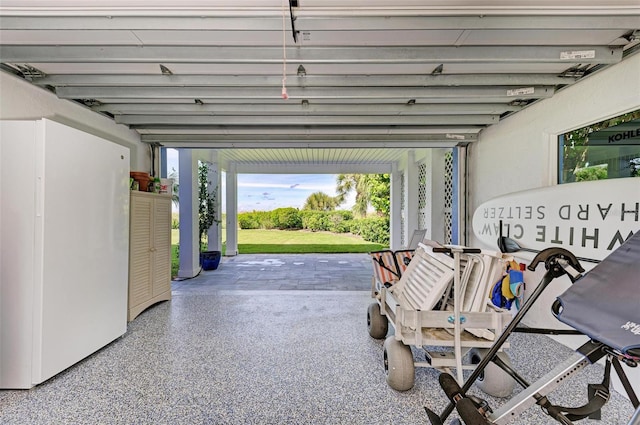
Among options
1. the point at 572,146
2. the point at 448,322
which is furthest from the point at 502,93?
the point at 448,322

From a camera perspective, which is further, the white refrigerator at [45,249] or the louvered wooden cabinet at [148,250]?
the louvered wooden cabinet at [148,250]

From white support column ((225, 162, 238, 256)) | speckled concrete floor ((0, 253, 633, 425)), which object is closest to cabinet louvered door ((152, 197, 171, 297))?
speckled concrete floor ((0, 253, 633, 425))

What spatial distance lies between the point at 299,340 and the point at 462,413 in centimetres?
197

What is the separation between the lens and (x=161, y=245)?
415 centimetres

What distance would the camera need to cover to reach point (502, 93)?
9.53 feet

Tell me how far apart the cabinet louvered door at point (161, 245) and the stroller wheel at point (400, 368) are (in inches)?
133

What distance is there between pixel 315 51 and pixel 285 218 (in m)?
12.6

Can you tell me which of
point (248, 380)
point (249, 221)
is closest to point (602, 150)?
point (248, 380)

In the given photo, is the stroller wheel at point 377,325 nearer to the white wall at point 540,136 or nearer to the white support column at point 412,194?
the white wall at point 540,136

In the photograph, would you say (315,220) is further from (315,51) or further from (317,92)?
(315,51)

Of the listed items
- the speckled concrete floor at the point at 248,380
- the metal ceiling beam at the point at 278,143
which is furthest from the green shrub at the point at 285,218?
the speckled concrete floor at the point at 248,380

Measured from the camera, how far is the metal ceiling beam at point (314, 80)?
8.74 ft

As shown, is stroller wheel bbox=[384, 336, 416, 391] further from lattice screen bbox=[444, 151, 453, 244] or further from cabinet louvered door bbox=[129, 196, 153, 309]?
lattice screen bbox=[444, 151, 453, 244]

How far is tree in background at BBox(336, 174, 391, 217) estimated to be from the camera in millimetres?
12148
